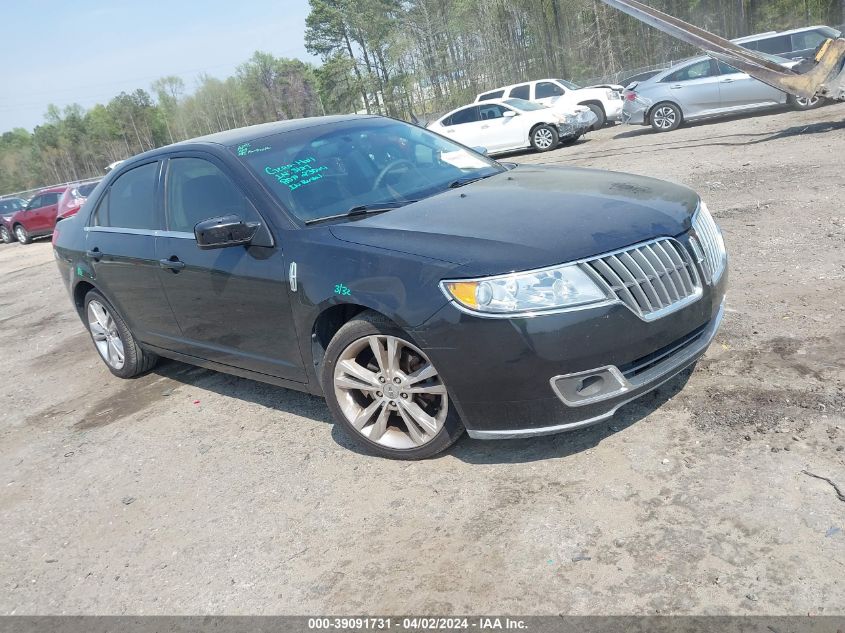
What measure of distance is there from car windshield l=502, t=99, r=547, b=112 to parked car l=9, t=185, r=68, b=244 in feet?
49.6

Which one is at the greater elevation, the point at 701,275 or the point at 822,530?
the point at 701,275

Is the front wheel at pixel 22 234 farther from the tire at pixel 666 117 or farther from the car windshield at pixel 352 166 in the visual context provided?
the car windshield at pixel 352 166

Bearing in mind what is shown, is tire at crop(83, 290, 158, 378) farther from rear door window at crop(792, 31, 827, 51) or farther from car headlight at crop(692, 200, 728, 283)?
rear door window at crop(792, 31, 827, 51)

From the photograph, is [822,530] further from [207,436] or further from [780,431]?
[207,436]

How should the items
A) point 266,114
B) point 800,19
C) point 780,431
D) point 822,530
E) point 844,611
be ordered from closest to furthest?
1. point 844,611
2. point 822,530
3. point 780,431
4. point 800,19
5. point 266,114

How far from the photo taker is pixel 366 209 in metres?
4.06

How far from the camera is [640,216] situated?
139 inches

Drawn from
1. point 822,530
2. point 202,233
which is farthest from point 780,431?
point 202,233

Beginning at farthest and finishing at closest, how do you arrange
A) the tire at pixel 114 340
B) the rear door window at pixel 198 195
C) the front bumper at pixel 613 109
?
the front bumper at pixel 613 109
the tire at pixel 114 340
the rear door window at pixel 198 195

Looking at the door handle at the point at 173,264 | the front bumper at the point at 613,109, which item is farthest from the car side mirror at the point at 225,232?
the front bumper at the point at 613,109

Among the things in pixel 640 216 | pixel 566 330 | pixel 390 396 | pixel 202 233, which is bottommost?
pixel 390 396

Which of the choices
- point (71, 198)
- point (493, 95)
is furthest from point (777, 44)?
point (71, 198)

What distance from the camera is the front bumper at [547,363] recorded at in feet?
10.3

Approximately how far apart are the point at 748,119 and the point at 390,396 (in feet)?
49.7
